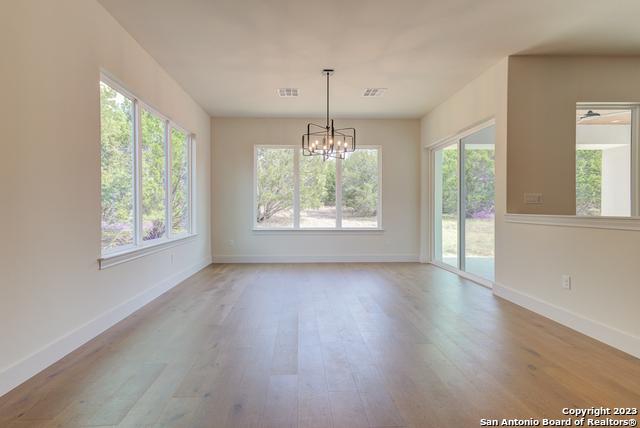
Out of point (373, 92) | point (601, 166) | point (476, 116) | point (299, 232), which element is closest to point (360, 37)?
point (373, 92)

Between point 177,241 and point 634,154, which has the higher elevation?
point 634,154

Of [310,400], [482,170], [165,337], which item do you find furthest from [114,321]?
[482,170]

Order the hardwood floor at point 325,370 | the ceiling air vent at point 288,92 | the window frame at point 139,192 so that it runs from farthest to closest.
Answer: the ceiling air vent at point 288,92 → the window frame at point 139,192 → the hardwood floor at point 325,370

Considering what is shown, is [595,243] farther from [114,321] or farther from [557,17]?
[114,321]

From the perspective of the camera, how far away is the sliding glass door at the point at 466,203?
4.97 meters

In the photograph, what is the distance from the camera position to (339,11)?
127 inches

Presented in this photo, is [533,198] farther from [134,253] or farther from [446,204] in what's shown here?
[134,253]

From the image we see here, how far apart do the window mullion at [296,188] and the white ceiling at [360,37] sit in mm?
2027

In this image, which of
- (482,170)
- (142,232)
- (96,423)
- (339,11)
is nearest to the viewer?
(96,423)

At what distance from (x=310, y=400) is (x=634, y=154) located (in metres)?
4.90

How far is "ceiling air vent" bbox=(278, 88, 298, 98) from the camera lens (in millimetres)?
5320

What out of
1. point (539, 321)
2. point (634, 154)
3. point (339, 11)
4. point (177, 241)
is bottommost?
point (539, 321)

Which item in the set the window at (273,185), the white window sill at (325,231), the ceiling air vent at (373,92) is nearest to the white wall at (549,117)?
the ceiling air vent at (373,92)

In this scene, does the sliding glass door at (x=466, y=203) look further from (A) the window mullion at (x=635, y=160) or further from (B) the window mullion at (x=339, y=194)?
(B) the window mullion at (x=339, y=194)
